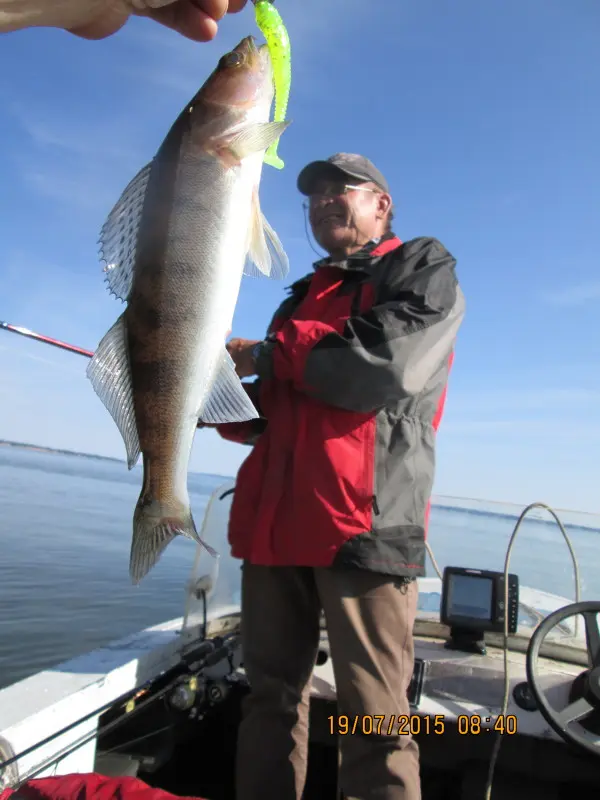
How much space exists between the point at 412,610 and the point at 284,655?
60 cm

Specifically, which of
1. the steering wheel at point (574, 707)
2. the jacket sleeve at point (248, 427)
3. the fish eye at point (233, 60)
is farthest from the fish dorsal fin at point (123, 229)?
the steering wheel at point (574, 707)

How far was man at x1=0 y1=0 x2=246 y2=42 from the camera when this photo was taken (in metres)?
1.29

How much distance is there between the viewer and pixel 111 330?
175 cm

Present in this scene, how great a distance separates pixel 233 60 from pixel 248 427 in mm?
1552

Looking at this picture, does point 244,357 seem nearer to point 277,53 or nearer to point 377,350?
point 377,350

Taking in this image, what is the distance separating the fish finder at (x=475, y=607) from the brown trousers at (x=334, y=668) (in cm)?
131

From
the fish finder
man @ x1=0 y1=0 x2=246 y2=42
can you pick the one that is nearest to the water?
the fish finder

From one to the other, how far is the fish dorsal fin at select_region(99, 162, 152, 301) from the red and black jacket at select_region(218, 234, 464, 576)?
31.2 inches

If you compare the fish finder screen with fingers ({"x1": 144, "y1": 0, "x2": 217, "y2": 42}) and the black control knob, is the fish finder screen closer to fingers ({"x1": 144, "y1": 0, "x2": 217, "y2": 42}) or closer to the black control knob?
the black control knob

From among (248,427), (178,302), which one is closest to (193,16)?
(178,302)

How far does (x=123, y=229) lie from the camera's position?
184cm

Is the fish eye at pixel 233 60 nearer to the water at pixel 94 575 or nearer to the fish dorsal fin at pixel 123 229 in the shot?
the fish dorsal fin at pixel 123 229

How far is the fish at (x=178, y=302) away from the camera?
1674mm

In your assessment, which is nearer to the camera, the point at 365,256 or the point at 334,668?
the point at 334,668
